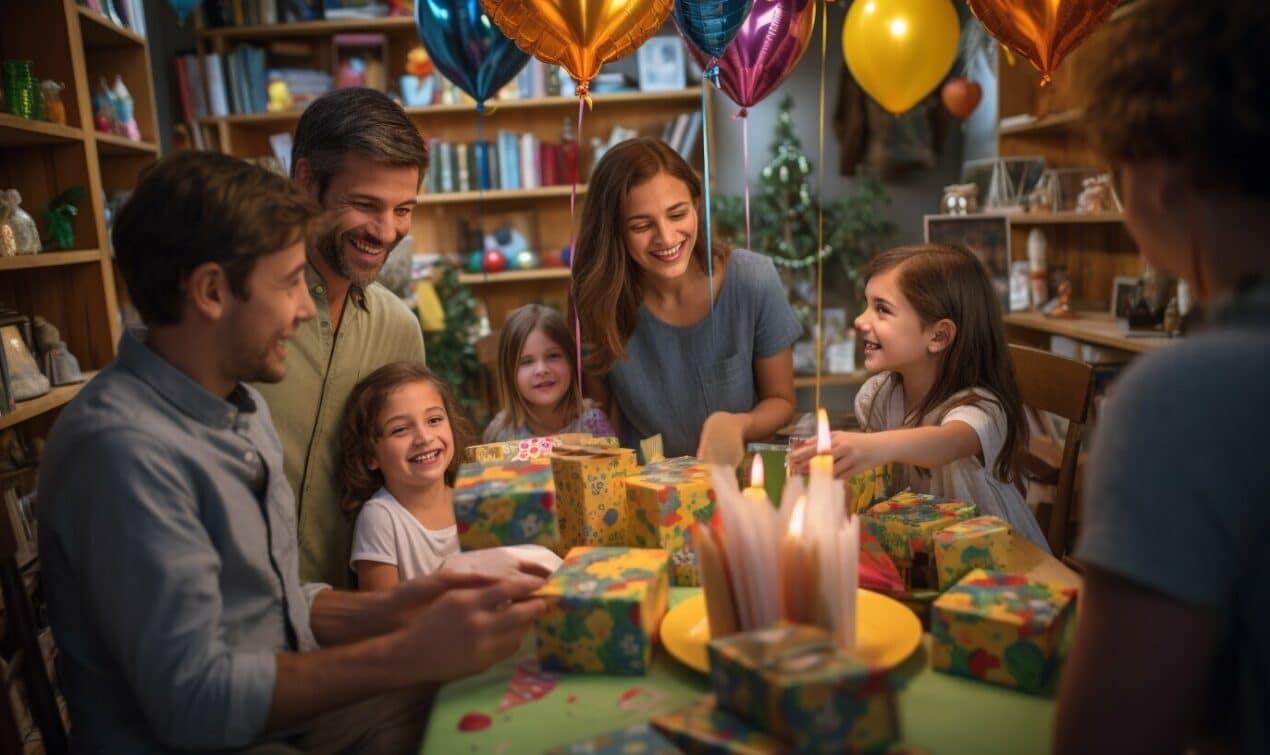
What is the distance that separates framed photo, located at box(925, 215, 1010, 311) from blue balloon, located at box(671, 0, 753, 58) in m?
2.54

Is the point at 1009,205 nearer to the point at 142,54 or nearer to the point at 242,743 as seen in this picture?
the point at 142,54

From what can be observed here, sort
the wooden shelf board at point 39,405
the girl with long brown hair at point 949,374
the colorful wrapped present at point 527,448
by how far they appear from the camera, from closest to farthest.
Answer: the colorful wrapped present at point 527,448 → the girl with long brown hair at point 949,374 → the wooden shelf board at point 39,405

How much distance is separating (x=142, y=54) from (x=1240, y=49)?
3.98 m

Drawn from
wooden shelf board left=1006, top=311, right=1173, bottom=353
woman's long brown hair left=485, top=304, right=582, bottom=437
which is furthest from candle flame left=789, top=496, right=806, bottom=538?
wooden shelf board left=1006, top=311, right=1173, bottom=353

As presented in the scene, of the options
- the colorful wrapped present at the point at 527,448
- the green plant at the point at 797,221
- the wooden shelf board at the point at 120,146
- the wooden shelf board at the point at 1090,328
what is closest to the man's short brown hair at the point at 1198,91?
the colorful wrapped present at the point at 527,448

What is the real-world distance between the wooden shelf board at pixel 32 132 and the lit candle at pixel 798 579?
2.54 metres

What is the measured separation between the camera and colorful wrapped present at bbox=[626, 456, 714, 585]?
4.45 ft

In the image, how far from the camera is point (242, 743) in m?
1.06

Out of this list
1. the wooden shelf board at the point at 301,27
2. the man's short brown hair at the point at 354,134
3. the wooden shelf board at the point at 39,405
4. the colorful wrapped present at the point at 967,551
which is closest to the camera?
the colorful wrapped present at the point at 967,551

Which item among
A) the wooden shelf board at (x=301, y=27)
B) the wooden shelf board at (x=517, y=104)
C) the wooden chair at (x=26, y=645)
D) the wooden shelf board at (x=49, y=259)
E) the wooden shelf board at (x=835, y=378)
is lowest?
the wooden shelf board at (x=835, y=378)

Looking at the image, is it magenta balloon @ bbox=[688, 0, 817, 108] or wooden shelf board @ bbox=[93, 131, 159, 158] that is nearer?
magenta balloon @ bbox=[688, 0, 817, 108]

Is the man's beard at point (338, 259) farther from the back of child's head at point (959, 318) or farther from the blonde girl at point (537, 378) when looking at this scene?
the back of child's head at point (959, 318)

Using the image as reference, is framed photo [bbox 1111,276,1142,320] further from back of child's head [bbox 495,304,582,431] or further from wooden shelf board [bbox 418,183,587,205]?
wooden shelf board [bbox 418,183,587,205]

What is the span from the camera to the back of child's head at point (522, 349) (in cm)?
256
